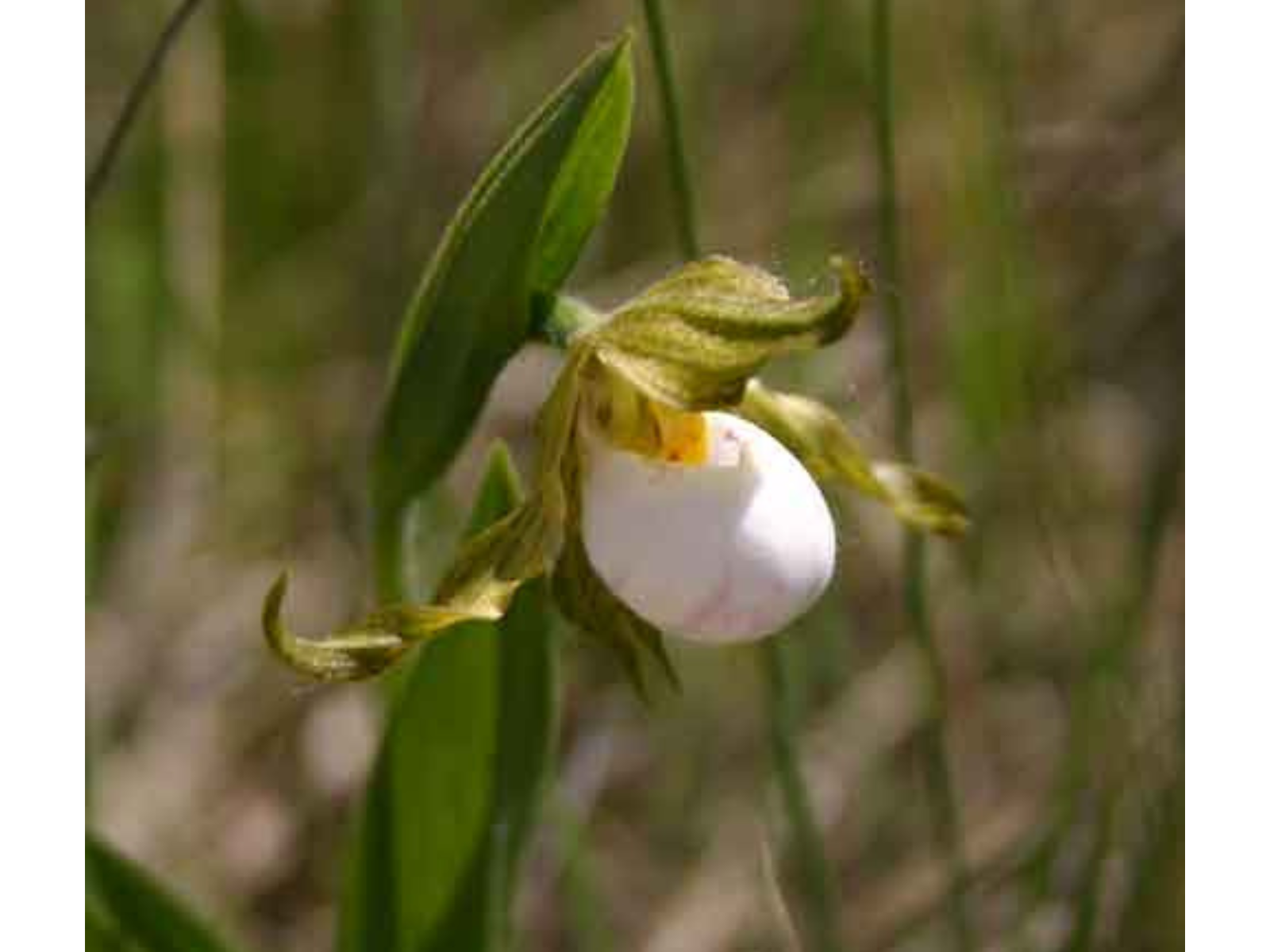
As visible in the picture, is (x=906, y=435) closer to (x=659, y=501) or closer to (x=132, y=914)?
(x=659, y=501)

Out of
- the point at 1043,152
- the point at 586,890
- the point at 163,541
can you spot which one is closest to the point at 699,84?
the point at 1043,152

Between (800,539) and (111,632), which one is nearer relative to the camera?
(800,539)

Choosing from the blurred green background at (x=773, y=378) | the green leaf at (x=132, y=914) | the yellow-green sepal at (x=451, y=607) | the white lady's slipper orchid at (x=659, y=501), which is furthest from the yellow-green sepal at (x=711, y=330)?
the green leaf at (x=132, y=914)

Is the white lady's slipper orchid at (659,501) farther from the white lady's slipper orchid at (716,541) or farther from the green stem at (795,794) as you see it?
the green stem at (795,794)

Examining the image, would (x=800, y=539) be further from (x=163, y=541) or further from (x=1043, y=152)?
(x=1043, y=152)

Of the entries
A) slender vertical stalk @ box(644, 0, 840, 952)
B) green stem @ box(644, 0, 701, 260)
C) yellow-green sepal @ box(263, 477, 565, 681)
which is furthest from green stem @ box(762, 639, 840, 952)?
green stem @ box(644, 0, 701, 260)

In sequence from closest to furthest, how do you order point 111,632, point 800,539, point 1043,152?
point 800,539
point 111,632
point 1043,152

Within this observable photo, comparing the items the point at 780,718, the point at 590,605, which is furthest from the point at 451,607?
the point at 780,718
